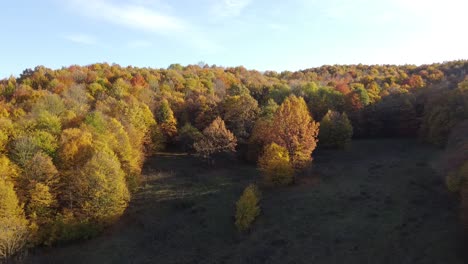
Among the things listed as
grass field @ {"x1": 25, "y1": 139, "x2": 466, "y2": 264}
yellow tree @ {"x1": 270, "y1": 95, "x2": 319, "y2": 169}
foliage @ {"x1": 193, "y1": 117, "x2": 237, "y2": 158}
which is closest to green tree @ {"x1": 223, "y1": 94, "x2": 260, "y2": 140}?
foliage @ {"x1": 193, "y1": 117, "x2": 237, "y2": 158}

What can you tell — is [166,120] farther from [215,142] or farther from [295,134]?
[295,134]

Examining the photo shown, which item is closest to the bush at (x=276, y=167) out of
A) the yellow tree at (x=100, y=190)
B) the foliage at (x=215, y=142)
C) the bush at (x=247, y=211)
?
the bush at (x=247, y=211)

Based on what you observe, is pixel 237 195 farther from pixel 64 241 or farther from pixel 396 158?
pixel 396 158

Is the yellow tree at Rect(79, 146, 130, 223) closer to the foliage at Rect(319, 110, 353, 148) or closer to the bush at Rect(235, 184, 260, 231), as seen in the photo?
the bush at Rect(235, 184, 260, 231)

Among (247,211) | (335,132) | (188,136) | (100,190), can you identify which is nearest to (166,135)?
(188,136)

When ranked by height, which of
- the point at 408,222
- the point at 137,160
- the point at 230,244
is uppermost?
the point at 137,160

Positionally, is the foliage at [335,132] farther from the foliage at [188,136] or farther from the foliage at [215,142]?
the foliage at [188,136]

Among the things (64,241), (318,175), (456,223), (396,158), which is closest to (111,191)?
(64,241)
